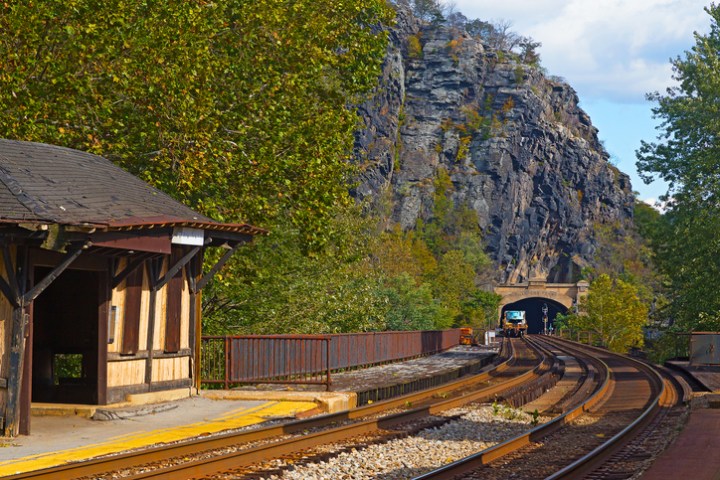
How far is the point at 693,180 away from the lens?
4178 cm

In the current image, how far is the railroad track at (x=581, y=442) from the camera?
38.5 feet

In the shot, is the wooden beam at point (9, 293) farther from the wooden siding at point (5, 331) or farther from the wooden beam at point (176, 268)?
the wooden beam at point (176, 268)

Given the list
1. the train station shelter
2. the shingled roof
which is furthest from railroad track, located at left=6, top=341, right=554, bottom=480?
the shingled roof

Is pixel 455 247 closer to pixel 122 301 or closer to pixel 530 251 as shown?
pixel 530 251

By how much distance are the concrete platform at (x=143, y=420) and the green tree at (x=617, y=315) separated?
163 ft

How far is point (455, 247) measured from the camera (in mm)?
143625

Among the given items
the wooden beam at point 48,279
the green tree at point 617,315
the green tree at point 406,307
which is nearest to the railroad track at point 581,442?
the wooden beam at point 48,279

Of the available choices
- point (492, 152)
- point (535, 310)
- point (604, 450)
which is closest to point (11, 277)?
point (604, 450)

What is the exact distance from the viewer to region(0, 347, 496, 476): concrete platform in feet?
41.2

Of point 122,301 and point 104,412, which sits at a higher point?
point 122,301

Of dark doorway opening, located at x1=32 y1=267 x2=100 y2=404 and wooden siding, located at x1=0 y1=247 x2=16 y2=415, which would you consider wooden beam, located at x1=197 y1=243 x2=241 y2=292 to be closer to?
dark doorway opening, located at x1=32 y1=267 x2=100 y2=404

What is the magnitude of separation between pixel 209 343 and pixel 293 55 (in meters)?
9.23

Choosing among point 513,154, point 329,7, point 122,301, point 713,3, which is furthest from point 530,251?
point 122,301

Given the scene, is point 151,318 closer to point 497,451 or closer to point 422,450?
point 422,450
